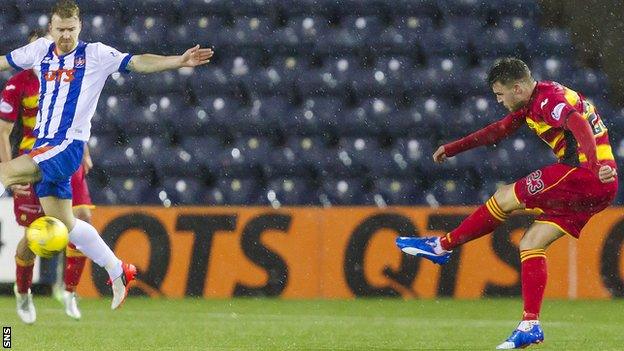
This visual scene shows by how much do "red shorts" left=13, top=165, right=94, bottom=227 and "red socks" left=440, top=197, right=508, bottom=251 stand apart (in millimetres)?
2621

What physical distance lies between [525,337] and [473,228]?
738mm

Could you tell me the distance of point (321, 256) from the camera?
33.9 feet

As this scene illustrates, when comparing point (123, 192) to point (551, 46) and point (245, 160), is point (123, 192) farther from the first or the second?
point (551, 46)

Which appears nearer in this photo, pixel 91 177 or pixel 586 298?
pixel 586 298

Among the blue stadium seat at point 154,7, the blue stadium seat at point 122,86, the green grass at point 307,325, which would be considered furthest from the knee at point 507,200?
the blue stadium seat at point 154,7

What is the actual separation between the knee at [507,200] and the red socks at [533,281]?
0.23 metres

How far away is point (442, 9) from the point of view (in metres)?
12.4

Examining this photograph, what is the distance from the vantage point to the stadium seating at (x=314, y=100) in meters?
11.8

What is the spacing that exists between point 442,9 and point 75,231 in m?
5.49

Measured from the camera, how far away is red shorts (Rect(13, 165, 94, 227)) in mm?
8531

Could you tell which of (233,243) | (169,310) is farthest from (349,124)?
(169,310)

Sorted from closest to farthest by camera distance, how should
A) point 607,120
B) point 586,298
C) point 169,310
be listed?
point 169,310, point 586,298, point 607,120

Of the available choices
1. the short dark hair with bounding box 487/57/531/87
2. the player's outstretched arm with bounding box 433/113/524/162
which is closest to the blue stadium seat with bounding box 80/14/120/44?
the player's outstretched arm with bounding box 433/113/524/162

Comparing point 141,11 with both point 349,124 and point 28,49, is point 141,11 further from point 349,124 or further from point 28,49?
point 28,49
